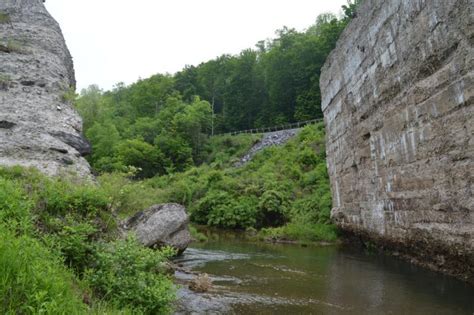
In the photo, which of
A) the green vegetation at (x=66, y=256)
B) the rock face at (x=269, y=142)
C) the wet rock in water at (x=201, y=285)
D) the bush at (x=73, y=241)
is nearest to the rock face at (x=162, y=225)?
the wet rock in water at (x=201, y=285)

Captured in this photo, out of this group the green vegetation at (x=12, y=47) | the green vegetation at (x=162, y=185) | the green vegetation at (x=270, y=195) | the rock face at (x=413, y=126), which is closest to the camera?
the green vegetation at (x=162, y=185)

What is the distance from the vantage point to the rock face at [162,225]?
10.7 m

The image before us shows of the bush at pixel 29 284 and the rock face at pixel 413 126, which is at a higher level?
the rock face at pixel 413 126

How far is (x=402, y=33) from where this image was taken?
9648 mm

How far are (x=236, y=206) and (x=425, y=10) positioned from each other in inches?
639

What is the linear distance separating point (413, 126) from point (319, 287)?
13.8 ft

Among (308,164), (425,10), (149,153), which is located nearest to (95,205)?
(425,10)

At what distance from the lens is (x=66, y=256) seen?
200 inches

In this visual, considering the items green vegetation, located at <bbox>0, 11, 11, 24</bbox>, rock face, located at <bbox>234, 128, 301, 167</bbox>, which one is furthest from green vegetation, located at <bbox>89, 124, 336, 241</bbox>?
green vegetation, located at <bbox>0, 11, 11, 24</bbox>

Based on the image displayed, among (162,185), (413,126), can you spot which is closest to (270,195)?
(162,185)

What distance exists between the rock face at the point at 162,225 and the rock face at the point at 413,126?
19.1ft

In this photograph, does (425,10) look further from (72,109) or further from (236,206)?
(236,206)

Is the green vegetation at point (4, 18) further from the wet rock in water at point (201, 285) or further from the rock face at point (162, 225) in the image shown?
the wet rock in water at point (201, 285)

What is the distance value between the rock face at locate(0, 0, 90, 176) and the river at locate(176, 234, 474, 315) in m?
3.58
